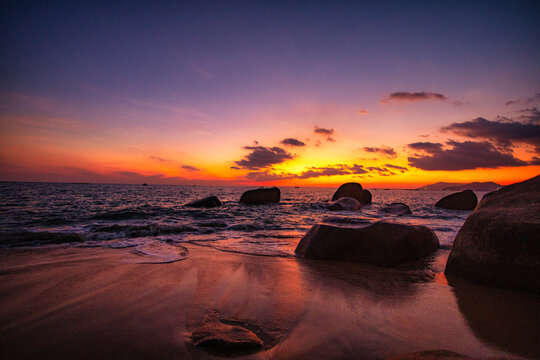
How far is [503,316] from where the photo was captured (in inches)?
84.6

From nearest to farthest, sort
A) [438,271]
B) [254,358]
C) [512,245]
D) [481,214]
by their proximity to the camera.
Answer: [254,358] < [512,245] < [481,214] < [438,271]

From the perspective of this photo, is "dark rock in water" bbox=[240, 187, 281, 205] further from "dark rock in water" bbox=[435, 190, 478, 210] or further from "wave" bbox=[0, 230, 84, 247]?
"wave" bbox=[0, 230, 84, 247]

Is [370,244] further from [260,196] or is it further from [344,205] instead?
[260,196]

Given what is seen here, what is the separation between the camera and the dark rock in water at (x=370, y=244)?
157 inches

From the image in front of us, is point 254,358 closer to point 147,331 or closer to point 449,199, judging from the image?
point 147,331

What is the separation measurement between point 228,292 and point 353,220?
3.03 metres

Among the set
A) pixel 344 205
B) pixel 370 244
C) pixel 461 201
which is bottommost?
pixel 344 205

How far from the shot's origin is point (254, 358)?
1533 mm

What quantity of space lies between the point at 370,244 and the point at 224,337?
313 centimetres

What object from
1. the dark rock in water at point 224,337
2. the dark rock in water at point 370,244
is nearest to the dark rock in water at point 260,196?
the dark rock in water at point 370,244

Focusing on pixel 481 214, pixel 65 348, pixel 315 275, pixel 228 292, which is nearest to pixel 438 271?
pixel 481 214

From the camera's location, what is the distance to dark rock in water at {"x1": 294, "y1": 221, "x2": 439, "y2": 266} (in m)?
4.00

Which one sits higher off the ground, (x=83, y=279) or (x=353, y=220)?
(x=353, y=220)

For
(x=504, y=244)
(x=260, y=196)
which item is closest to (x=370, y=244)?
(x=504, y=244)
